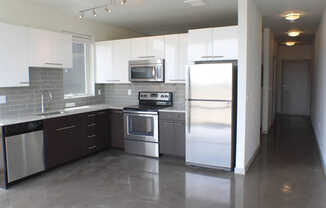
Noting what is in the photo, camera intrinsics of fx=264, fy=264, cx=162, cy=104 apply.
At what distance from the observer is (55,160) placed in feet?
14.0

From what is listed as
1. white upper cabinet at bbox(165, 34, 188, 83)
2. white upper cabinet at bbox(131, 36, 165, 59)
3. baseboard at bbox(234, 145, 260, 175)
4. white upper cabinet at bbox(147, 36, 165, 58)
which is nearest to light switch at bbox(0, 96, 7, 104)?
white upper cabinet at bbox(131, 36, 165, 59)

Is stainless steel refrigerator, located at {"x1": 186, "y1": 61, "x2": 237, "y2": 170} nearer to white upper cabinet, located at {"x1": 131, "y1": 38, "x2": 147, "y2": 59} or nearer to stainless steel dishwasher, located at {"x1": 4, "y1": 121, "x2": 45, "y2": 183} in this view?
white upper cabinet, located at {"x1": 131, "y1": 38, "x2": 147, "y2": 59}

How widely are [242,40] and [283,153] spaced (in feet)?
8.57

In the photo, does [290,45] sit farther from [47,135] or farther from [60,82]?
[47,135]

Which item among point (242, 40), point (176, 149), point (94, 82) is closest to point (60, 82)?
point (94, 82)

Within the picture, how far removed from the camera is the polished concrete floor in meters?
3.18

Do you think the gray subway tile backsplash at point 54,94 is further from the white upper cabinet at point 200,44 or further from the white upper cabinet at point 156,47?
the white upper cabinet at point 200,44

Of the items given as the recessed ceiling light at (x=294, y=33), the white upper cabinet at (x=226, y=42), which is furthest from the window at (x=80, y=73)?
the recessed ceiling light at (x=294, y=33)

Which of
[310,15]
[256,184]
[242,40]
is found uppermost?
[310,15]

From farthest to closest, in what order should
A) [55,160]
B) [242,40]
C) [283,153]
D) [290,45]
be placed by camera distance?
1. [290,45]
2. [283,153]
3. [55,160]
4. [242,40]

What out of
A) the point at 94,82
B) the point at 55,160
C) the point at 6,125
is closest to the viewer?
the point at 6,125

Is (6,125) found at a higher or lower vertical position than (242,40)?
lower

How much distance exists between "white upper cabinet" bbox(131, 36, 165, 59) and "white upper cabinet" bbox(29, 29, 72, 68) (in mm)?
1322

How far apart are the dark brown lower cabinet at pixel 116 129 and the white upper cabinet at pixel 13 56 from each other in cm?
187
